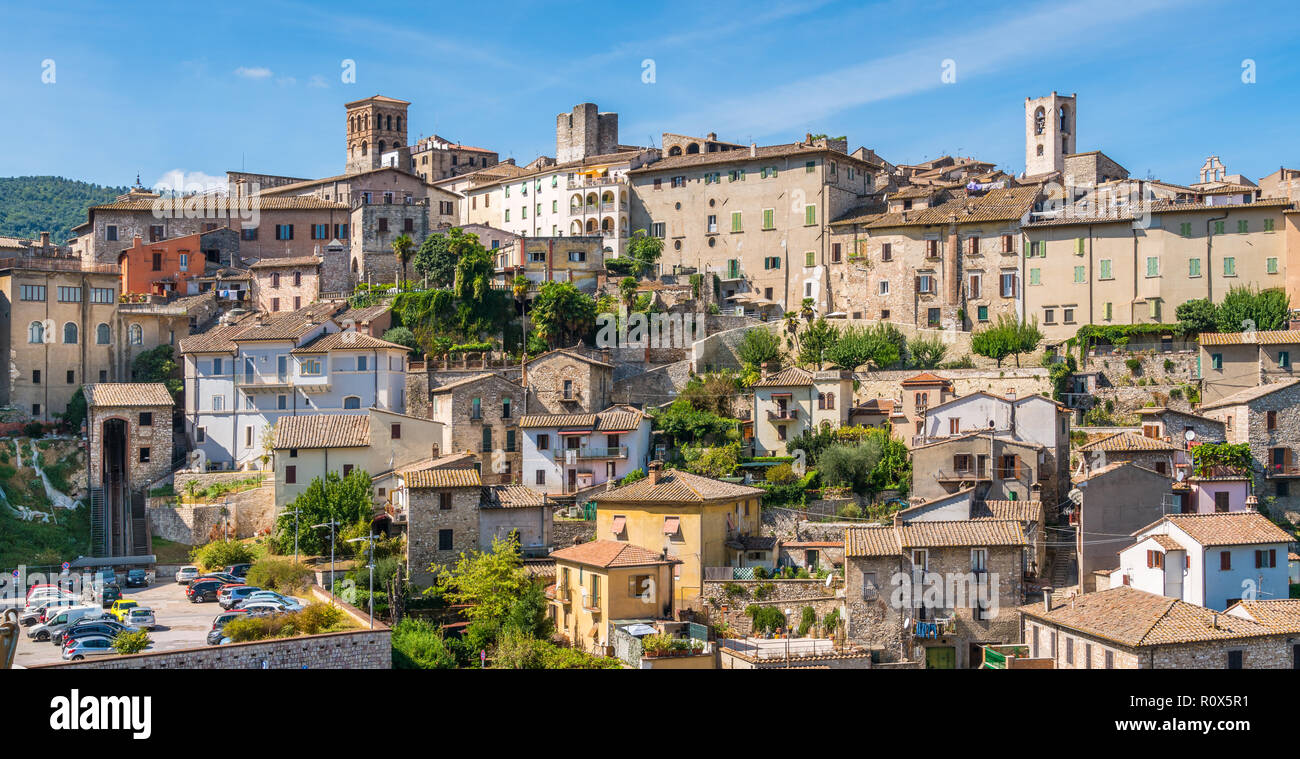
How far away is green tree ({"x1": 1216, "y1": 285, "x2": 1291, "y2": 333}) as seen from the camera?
52812 millimetres

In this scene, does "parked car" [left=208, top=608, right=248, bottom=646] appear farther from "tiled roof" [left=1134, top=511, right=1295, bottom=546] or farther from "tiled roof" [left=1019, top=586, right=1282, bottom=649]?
"tiled roof" [left=1134, top=511, right=1295, bottom=546]

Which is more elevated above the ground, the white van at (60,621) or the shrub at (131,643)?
the shrub at (131,643)

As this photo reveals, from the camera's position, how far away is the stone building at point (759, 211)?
68688mm

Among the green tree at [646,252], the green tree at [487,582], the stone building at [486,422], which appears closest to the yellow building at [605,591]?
the green tree at [487,582]

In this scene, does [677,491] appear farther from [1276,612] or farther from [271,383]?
[271,383]

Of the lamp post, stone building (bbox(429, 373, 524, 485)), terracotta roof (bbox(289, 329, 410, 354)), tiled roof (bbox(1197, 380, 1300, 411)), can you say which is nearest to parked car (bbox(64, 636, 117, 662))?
the lamp post

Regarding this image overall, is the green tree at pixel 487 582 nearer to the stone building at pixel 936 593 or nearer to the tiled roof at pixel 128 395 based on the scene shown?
the stone building at pixel 936 593

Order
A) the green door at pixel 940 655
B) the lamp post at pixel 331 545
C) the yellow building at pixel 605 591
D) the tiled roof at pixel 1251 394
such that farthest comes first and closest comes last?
the tiled roof at pixel 1251 394 → the lamp post at pixel 331 545 → the yellow building at pixel 605 591 → the green door at pixel 940 655

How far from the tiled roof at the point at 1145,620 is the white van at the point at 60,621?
2760 cm

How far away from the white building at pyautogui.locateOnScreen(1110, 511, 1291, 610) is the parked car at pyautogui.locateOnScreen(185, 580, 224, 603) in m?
29.5

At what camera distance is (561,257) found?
69312 mm

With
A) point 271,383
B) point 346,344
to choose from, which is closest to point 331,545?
point 346,344
